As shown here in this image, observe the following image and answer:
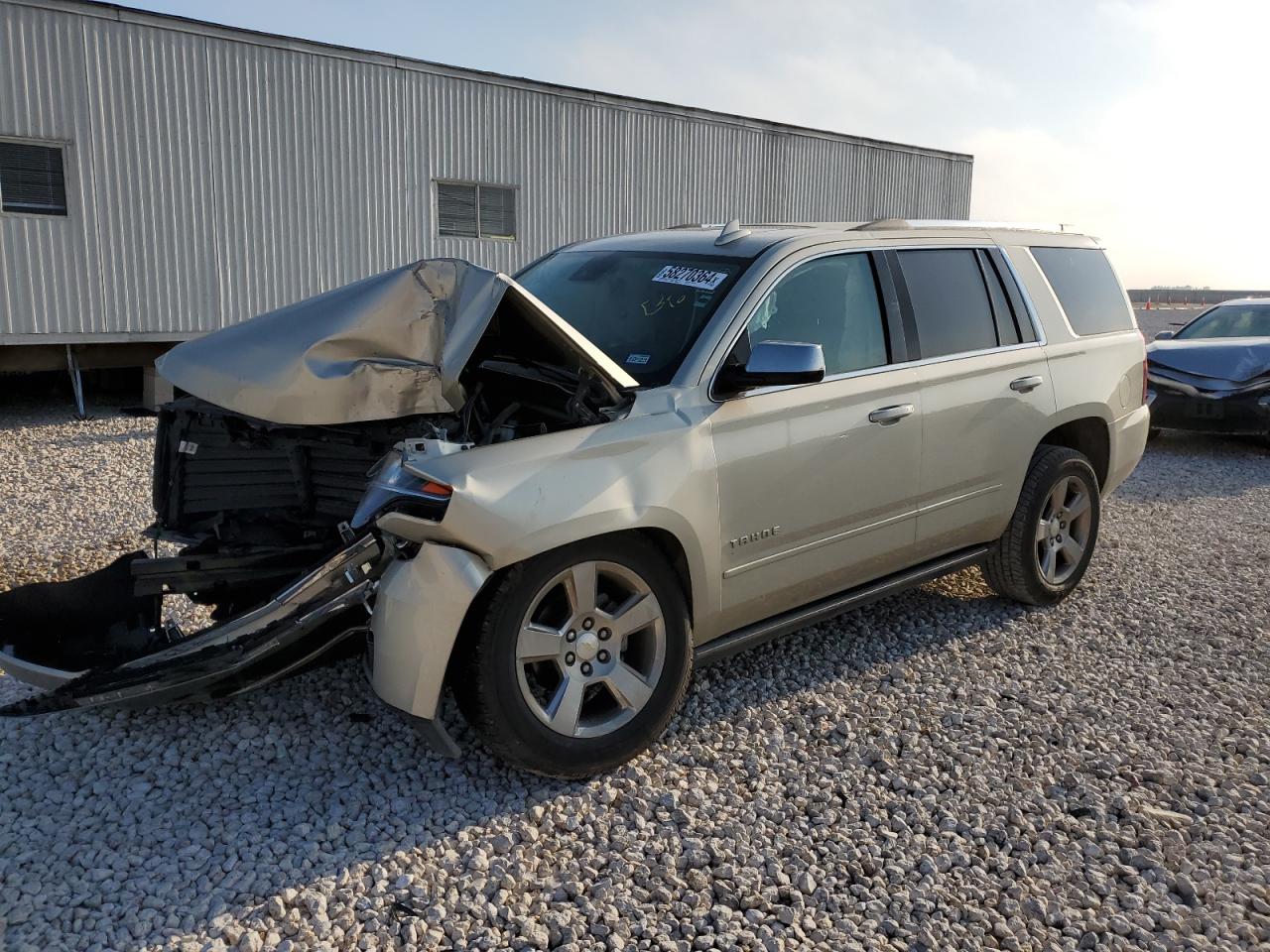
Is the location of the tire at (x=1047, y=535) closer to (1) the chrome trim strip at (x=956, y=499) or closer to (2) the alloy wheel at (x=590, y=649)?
(1) the chrome trim strip at (x=956, y=499)

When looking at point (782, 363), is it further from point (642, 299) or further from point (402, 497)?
point (402, 497)

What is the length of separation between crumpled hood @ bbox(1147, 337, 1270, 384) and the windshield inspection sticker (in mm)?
8632

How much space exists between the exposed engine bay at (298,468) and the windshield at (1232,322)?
1086 cm

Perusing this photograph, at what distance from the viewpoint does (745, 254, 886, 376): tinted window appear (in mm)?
4141

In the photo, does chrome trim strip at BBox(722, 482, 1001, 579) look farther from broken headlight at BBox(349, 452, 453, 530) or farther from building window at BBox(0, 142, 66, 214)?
building window at BBox(0, 142, 66, 214)

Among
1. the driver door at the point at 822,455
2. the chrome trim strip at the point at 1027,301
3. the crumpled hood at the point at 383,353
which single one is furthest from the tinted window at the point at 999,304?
the crumpled hood at the point at 383,353

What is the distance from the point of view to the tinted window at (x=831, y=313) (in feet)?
13.6

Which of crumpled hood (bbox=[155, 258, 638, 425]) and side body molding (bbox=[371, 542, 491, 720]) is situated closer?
side body molding (bbox=[371, 542, 491, 720])

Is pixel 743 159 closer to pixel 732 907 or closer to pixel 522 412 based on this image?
pixel 522 412

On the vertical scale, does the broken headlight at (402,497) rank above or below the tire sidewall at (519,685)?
above

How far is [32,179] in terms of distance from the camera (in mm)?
10555

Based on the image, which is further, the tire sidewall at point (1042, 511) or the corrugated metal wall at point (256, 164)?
the corrugated metal wall at point (256, 164)

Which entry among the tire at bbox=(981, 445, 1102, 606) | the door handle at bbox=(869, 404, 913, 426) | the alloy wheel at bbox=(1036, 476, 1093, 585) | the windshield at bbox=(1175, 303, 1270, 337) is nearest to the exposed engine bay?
the door handle at bbox=(869, 404, 913, 426)

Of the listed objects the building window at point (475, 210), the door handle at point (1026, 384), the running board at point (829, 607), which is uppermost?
the building window at point (475, 210)
